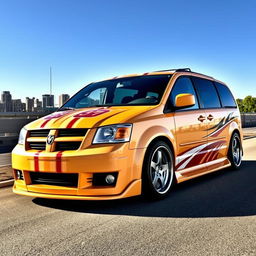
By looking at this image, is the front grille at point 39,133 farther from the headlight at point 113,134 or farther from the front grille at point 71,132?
the headlight at point 113,134

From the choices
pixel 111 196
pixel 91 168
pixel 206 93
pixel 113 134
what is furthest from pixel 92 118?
pixel 206 93

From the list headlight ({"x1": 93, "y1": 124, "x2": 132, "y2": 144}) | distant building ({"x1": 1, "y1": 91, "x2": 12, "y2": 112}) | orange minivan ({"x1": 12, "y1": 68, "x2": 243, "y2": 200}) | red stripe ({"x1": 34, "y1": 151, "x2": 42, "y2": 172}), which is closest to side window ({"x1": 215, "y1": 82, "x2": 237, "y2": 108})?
orange minivan ({"x1": 12, "y1": 68, "x2": 243, "y2": 200})

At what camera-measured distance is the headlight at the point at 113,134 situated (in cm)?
420

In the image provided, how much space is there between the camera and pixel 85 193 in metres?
4.11

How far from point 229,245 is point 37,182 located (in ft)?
7.96

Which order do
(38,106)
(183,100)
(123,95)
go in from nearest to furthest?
1. (183,100)
2. (123,95)
3. (38,106)

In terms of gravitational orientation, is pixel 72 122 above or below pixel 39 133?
above

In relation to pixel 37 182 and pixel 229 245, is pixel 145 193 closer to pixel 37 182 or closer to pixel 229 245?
pixel 37 182

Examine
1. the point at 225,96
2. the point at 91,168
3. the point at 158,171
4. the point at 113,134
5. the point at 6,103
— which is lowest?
the point at 158,171

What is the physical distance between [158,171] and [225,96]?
10.8 ft

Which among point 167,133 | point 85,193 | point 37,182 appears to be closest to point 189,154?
point 167,133

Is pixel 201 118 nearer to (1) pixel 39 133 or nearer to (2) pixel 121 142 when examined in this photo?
(2) pixel 121 142

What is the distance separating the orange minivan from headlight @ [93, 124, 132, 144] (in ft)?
0.04

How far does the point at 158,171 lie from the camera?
15.8ft
